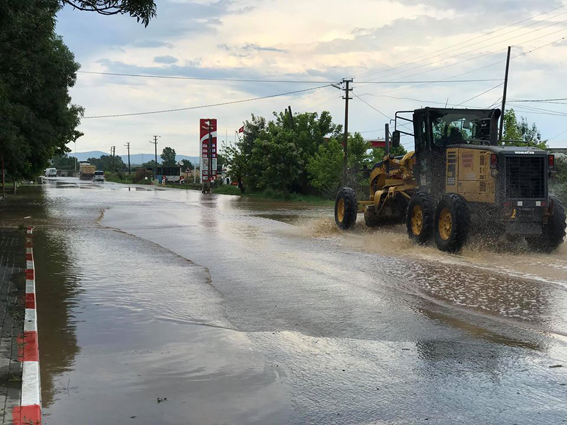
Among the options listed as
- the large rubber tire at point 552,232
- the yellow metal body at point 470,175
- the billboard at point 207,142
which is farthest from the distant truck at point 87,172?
the large rubber tire at point 552,232

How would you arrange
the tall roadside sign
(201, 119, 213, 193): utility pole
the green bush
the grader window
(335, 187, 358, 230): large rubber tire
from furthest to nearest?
the green bush → the tall roadside sign → (201, 119, 213, 193): utility pole → (335, 187, 358, 230): large rubber tire → the grader window

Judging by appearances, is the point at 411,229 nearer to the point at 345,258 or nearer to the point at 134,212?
the point at 345,258

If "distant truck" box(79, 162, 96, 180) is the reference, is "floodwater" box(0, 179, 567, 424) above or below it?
below

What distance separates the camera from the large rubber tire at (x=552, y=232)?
14.1 m

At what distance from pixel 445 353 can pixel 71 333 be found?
400 cm

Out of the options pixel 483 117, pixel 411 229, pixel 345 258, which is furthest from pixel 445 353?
pixel 483 117

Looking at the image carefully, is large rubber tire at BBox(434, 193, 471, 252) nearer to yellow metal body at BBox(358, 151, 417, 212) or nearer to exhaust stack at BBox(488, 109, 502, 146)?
exhaust stack at BBox(488, 109, 502, 146)

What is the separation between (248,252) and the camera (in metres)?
14.6

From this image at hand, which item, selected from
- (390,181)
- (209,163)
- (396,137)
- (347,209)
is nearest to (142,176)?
(209,163)

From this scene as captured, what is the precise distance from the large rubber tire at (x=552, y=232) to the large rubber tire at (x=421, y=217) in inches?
83.7

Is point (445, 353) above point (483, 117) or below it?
below

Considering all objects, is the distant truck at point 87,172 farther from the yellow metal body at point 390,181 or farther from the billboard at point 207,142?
the yellow metal body at point 390,181

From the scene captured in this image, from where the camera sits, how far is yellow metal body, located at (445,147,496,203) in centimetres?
1412

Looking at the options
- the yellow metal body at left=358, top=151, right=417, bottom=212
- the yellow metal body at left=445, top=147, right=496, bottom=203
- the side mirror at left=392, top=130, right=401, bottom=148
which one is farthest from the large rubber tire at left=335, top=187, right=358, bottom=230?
the yellow metal body at left=445, top=147, right=496, bottom=203
